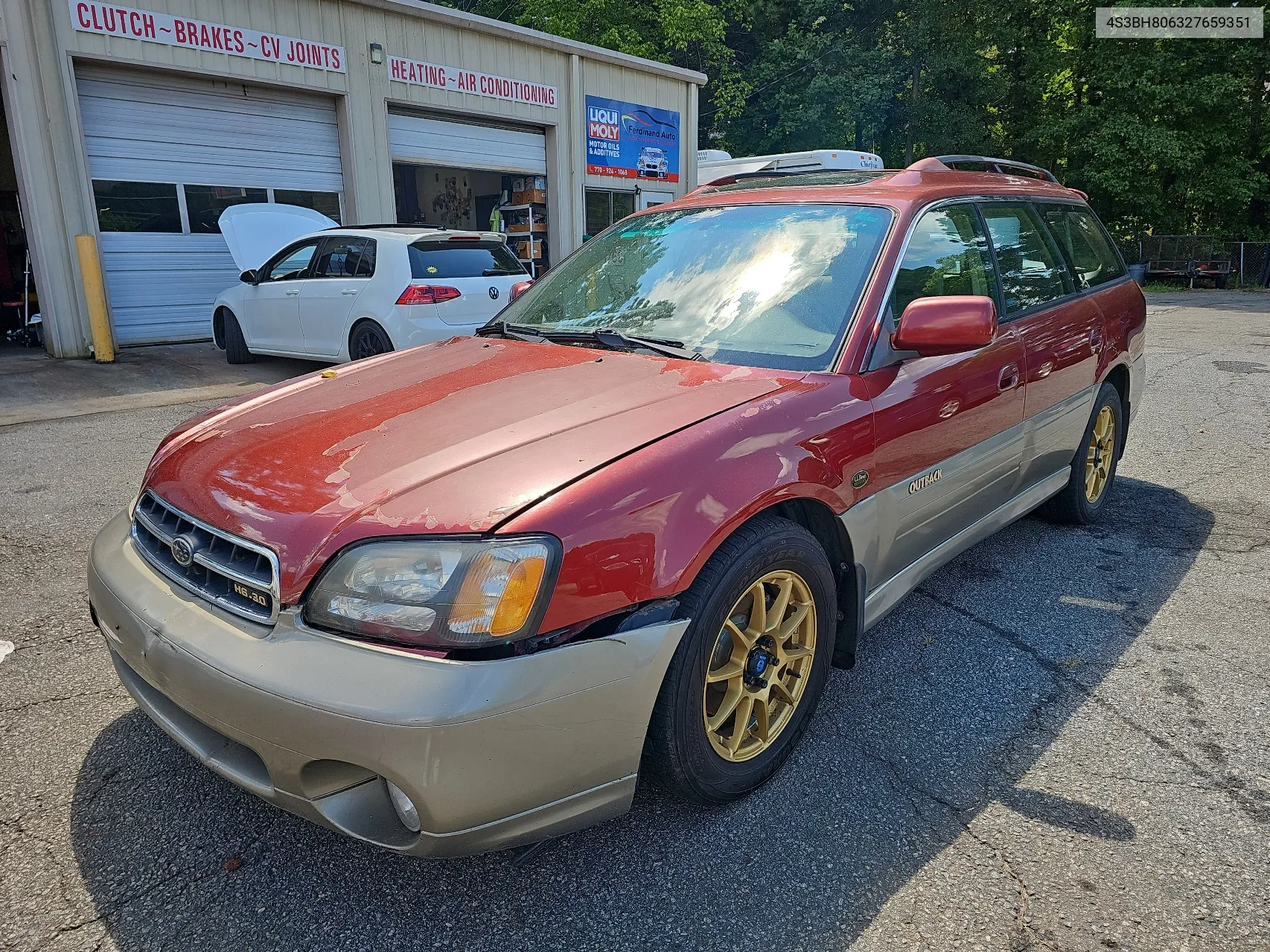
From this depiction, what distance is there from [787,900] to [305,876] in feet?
3.68

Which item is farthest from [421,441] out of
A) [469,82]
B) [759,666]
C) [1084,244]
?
[469,82]

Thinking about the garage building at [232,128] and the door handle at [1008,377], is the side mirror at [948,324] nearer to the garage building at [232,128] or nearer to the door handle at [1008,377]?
the door handle at [1008,377]

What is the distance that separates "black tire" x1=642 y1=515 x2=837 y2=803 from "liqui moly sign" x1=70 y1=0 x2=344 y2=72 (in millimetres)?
11158

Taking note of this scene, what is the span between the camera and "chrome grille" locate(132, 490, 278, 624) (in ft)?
6.16

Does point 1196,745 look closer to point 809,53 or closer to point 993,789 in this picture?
point 993,789

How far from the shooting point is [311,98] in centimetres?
1224

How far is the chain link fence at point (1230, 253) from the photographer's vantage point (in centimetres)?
2333

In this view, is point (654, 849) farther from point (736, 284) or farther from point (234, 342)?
point (234, 342)

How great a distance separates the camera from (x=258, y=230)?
34.3ft

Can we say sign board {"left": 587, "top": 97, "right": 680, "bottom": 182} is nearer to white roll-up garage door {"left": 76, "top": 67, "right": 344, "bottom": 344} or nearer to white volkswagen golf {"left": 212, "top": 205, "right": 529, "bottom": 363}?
white roll-up garage door {"left": 76, "top": 67, "right": 344, "bottom": 344}

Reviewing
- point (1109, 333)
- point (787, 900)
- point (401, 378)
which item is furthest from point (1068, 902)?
point (1109, 333)

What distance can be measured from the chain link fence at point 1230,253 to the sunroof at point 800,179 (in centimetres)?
Result: 2321

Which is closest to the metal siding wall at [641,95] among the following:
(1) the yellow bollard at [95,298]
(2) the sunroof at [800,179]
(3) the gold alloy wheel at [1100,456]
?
(1) the yellow bollard at [95,298]

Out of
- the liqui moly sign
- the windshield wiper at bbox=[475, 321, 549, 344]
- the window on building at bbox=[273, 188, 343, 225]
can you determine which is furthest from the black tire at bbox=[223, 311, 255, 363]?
the windshield wiper at bbox=[475, 321, 549, 344]
